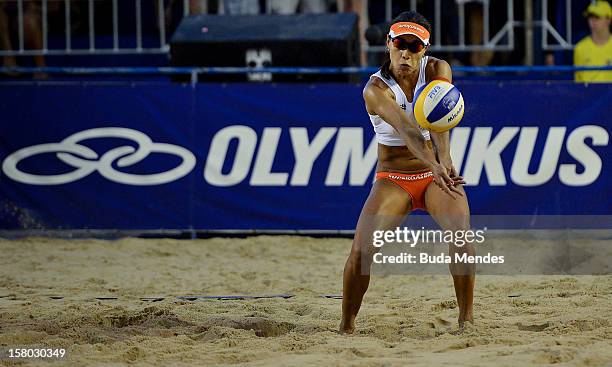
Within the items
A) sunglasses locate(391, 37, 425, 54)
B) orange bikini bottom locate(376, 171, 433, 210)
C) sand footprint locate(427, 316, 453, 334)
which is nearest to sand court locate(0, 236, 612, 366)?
sand footprint locate(427, 316, 453, 334)

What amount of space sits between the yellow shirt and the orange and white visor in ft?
19.3

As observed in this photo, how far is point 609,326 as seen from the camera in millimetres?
6777

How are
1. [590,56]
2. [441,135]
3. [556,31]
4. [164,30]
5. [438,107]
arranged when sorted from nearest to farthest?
[438,107], [441,135], [590,56], [556,31], [164,30]

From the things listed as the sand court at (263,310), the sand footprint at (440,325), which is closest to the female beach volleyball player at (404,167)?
the sand footprint at (440,325)

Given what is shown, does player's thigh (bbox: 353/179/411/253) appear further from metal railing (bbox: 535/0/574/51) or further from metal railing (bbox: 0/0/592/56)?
metal railing (bbox: 535/0/574/51)

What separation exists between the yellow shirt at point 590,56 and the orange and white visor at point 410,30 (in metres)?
5.87

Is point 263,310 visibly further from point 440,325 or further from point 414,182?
point 414,182

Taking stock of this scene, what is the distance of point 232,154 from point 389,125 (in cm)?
444

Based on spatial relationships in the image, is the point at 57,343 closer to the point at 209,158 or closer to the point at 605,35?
the point at 209,158

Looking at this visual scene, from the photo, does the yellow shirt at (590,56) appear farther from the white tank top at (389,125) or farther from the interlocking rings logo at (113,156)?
the white tank top at (389,125)

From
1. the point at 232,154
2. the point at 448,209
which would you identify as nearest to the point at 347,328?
the point at 448,209

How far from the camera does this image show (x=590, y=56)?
12242 millimetres

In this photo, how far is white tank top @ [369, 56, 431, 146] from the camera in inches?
263

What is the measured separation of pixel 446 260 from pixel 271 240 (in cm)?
178
